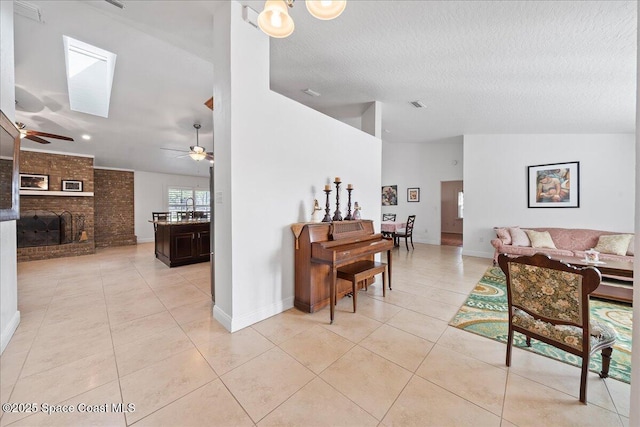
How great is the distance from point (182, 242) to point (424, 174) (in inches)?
279

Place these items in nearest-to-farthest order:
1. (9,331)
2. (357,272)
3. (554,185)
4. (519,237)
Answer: (9,331) → (357,272) → (519,237) → (554,185)

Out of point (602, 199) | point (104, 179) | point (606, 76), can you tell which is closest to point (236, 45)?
point (606, 76)

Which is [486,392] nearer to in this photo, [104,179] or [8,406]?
[8,406]

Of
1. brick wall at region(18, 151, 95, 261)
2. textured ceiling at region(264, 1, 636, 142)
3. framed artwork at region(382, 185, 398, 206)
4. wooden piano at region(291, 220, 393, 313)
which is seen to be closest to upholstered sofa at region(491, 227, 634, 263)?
textured ceiling at region(264, 1, 636, 142)

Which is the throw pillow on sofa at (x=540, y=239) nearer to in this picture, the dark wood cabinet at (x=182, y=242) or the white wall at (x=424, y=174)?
Answer: the white wall at (x=424, y=174)

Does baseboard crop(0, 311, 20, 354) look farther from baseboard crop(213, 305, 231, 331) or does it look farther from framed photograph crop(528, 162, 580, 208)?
framed photograph crop(528, 162, 580, 208)

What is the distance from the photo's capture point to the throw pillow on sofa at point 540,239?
15.2ft

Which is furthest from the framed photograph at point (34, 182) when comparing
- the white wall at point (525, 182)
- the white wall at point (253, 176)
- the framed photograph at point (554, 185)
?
the framed photograph at point (554, 185)

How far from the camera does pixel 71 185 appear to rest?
19.6ft

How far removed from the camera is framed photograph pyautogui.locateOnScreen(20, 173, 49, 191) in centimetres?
541

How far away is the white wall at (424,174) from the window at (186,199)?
25.0 ft

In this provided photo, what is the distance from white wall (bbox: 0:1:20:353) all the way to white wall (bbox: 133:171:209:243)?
6.10 metres

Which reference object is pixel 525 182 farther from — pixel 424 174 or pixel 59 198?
pixel 59 198

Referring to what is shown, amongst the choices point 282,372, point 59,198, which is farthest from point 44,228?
point 282,372
